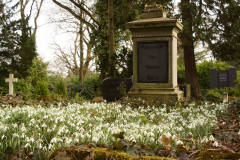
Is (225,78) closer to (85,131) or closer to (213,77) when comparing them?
(213,77)

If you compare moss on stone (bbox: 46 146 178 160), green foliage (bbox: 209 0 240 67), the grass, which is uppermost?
green foliage (bbox: 209 0 240 67)

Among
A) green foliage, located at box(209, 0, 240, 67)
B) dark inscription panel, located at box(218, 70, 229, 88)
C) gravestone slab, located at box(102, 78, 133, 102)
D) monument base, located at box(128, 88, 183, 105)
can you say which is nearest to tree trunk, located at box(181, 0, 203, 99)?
green foliage, located at box(209, 0, 240, 67)

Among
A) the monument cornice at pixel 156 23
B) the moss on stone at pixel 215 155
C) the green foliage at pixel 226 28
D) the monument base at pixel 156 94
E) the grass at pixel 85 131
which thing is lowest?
the grass at pixel 85 131

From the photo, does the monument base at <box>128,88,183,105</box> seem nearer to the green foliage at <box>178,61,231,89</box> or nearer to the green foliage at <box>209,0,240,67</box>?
the green foliage at <box>209,0,240,67</box>

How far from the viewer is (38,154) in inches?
77.3

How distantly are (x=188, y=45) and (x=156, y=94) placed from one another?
6244 mm

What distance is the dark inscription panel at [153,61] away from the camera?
7.01m

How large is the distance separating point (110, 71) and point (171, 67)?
21.7 feet

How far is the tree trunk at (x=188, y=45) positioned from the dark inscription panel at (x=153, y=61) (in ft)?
15.5

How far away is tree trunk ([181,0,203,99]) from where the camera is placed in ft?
37.7

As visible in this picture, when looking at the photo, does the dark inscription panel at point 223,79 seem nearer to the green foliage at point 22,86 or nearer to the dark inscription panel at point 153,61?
the dark inscription panel at point 153,61

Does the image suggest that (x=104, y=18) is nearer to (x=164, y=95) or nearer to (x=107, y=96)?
(x=107, y=96)

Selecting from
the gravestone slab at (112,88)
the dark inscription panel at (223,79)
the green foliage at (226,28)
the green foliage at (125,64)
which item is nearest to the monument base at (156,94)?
the gravestone slab at (112,88)

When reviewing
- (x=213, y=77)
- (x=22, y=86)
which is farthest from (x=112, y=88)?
(x=22, y=86)
